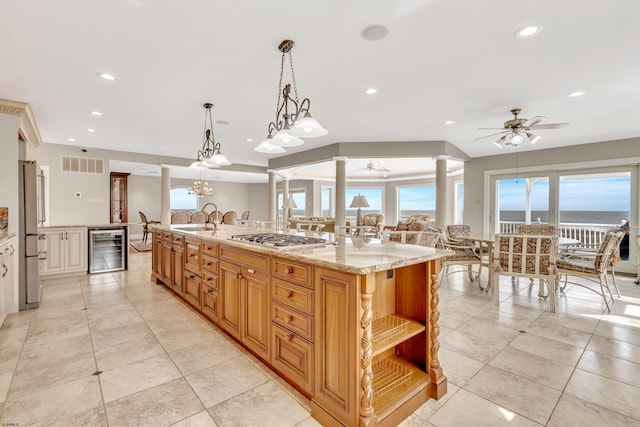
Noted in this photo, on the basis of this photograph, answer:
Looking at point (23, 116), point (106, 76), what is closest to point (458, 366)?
point (106, 76)

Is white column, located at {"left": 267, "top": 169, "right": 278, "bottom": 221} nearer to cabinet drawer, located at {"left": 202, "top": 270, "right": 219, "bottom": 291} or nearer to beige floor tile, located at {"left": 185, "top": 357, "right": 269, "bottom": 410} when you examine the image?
cabinet drawer, located at {"left": 202, "top": 270, "right": 219, "bottom": 291}

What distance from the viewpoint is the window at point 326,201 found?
12078 mm

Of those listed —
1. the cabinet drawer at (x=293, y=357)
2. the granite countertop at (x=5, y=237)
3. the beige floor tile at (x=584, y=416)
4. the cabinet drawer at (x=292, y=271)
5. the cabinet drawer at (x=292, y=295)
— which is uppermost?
the granite countertop at (x=5, y=237)

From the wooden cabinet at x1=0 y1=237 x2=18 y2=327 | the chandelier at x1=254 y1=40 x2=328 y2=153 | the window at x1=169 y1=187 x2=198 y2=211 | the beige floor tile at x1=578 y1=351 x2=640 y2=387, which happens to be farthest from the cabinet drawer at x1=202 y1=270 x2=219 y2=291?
the window at x1=169 y1=187 x2=198 y2=211

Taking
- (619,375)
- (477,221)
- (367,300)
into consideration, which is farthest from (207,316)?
(477,221)

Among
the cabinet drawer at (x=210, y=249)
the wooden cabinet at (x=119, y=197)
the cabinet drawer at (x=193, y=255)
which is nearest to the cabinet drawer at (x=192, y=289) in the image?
the cabinet drawer at (x=193, y=255)

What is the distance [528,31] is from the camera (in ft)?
7.23

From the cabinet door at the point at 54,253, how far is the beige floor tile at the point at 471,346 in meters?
5.61

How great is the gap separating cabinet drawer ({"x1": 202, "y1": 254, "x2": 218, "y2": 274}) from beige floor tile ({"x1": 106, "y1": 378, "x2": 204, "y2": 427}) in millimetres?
964

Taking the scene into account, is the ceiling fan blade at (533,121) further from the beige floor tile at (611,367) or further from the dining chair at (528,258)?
the beige floor tile at (611,367)

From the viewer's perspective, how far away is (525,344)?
8.16 ft

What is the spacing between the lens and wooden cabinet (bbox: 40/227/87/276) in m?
4.60

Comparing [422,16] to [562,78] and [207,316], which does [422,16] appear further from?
[207,316]

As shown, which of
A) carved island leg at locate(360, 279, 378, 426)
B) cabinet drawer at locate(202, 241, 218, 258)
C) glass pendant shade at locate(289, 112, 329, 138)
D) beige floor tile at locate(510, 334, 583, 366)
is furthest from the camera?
cabinet drawer at locate(202, 241, 218, 258)
